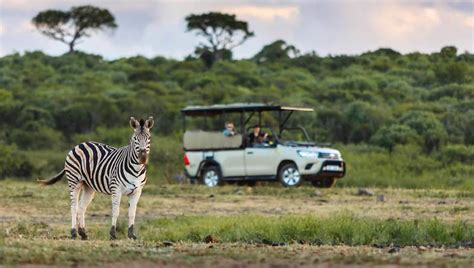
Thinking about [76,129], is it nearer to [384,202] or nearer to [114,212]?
[384,202]

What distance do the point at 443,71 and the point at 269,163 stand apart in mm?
32579

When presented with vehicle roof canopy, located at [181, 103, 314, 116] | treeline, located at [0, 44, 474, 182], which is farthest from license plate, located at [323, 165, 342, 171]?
treeline, located at [0, 44, 474, 182]

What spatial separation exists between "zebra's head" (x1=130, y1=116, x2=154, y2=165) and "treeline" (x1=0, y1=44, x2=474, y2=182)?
21.2 metres

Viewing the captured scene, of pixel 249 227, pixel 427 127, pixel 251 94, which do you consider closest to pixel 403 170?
pixel 427 127

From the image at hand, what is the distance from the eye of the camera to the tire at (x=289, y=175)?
98.5 ft

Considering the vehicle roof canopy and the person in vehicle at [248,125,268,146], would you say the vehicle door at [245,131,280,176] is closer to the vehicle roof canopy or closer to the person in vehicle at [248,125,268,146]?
the person in vehicle at [248,125,268,146]

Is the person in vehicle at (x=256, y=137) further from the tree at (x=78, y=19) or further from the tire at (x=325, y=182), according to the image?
the tree at (x=78, y=19)

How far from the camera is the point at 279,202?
25109mm

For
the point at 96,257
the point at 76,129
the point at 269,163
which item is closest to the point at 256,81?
the point at 76,129

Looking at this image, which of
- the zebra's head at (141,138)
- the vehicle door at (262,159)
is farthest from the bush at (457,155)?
the zebra's head at (141,138)

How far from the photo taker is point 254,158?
1206 inches

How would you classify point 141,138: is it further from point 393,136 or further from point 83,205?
point 393,136

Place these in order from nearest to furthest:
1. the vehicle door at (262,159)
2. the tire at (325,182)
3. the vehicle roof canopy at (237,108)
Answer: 1. the vehicle door at (262,159)
2. the tire at (325,182)
3. the vehicle roof canopy at (237,108)

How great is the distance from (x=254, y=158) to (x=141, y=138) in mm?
14162
